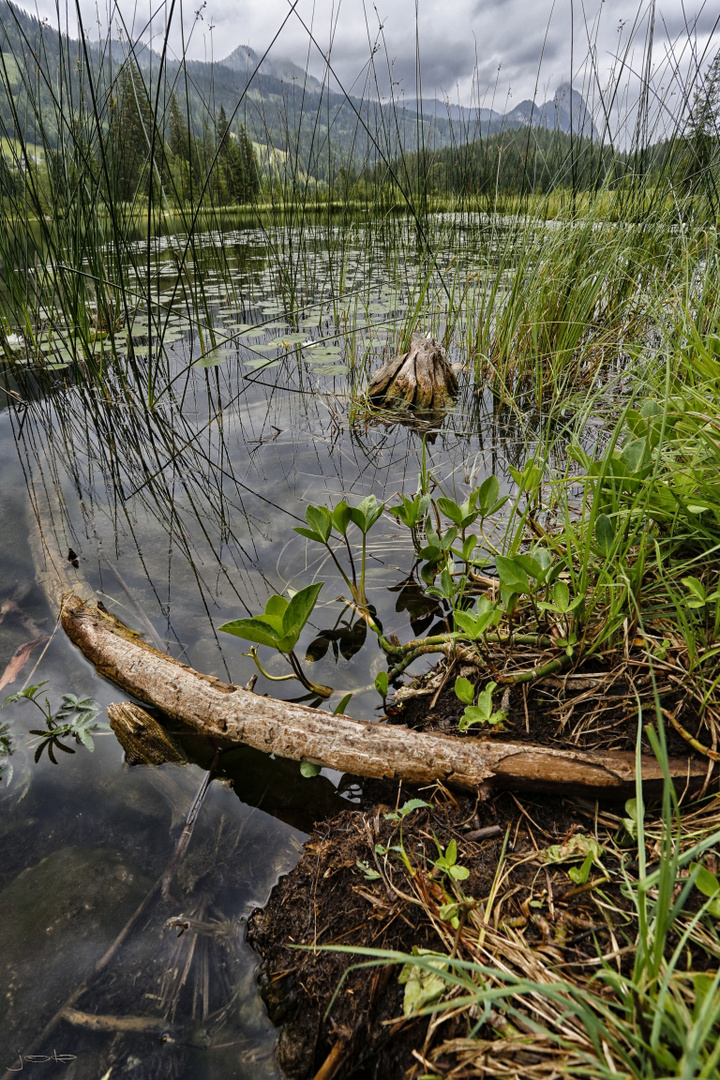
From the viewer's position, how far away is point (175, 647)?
57.1 inches

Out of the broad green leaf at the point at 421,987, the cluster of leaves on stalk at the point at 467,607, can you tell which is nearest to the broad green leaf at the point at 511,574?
the cluster of leaves on stalk at the point at 467,607

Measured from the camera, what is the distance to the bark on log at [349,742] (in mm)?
869

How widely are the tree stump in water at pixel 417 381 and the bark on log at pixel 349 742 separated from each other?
202 cm

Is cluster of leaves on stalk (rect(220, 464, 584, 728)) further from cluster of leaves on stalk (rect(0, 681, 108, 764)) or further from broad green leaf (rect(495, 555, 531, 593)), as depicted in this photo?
cluster of leaves on stalk (rect(0, 681, 108, 764))

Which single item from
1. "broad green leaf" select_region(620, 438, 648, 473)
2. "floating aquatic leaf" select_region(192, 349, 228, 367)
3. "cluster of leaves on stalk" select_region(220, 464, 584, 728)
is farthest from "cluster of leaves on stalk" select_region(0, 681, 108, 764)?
"floating aquatic leaf" select_region(192, 349, 228, 367)

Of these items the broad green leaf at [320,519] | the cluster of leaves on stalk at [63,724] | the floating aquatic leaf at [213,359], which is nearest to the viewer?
the cluster of leaves on stalk at [63,724]

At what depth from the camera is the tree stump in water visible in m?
2.88

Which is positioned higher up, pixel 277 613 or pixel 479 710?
pixel 277 613

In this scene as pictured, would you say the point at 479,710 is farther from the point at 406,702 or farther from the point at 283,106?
the point at 283,106

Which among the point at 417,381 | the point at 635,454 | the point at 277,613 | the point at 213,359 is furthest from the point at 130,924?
the point at 213,359

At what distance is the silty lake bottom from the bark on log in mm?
112

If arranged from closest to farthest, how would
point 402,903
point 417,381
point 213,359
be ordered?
point 402,903 < point 417,381 < point 213,359

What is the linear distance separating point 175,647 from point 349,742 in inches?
25.6

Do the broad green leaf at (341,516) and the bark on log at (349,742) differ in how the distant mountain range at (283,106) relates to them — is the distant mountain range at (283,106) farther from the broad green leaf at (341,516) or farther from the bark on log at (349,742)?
the bark on log at (349,742)
